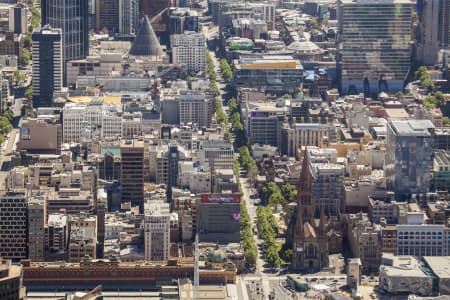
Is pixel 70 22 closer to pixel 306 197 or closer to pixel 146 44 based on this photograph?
pixel 146 44

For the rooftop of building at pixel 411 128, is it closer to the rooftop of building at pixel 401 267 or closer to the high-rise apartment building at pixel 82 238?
the rooftop of building at pixel 401 267

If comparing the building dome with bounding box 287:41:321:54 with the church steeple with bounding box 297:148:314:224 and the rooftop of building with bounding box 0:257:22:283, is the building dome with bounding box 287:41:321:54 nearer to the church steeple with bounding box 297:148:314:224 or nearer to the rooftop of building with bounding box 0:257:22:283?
the church steeple with bounding box 297:148:314:224

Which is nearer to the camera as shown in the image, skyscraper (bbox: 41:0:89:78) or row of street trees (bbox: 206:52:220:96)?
row of street trees (bbox: 206:52:220:96)

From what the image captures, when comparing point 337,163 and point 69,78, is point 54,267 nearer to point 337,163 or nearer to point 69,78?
point 337,163

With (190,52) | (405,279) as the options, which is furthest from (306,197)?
(190,52)

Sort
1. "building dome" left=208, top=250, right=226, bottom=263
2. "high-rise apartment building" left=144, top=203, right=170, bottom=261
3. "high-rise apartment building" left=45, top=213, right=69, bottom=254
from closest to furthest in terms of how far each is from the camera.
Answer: "building dome" left=208, top=250, right=226, bottom=263 < "high-rise apartment building" left=144, top=203, right=170, bottom=261 < "high-rise apartment building" left=45, top=213, right=69, bottom=254

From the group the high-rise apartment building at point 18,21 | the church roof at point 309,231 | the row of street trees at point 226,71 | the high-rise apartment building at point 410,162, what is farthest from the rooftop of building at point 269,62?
the church roof at point 309,231

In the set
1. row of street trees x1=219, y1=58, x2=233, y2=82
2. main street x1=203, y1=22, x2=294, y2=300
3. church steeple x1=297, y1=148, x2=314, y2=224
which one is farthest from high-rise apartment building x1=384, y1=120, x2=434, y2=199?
row of street trees x1=219, y1=58, x2=233, y2=82
